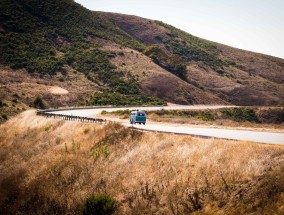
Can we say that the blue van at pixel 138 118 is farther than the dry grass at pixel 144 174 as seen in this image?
Yes

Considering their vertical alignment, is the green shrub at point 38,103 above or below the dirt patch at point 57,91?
below

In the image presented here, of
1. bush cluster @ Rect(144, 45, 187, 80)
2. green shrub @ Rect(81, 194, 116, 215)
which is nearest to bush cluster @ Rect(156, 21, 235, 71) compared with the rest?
bush cluster @ Rect(144, 45, 187, 80)

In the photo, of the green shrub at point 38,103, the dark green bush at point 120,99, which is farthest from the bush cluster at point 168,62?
the green shrub at point 38,103

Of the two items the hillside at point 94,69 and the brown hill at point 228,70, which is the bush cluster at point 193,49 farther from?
the hillside at point 94,69

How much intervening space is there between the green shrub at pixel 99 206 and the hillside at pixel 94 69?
33.7 metres

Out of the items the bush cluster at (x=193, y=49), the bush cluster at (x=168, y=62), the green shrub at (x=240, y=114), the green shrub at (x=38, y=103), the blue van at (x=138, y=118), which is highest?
the bush cluster at (x=193, y=49)

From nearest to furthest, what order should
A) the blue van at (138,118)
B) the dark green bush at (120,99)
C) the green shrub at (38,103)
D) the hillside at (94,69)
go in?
the blue van at (138,118) < the green shrub at (38,103) < the dark green bush at (120,99) < the hillside at (94,69)

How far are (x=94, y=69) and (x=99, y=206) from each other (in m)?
65.4

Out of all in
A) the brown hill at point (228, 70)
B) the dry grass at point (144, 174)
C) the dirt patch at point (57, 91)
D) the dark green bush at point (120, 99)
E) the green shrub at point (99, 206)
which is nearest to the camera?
the dry grass at point (144, 174)

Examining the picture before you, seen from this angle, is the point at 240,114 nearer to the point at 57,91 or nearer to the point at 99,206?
the point at 57,91

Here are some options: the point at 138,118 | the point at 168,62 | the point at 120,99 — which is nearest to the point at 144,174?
the point at 138,118

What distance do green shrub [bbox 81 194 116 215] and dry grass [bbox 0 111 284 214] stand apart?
38cm

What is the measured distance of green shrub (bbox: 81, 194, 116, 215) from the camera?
13016 mm

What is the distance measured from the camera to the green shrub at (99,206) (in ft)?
42.7
